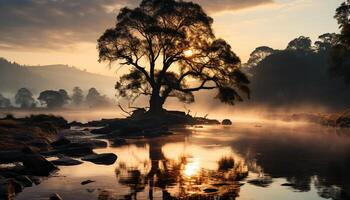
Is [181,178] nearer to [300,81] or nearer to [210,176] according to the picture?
[210,176]

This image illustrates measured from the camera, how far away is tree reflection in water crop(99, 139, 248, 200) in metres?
15.3

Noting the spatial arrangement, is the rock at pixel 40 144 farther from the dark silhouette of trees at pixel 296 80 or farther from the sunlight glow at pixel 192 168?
the dark silhouette of trees at pixel 296 80

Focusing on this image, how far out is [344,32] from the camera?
66.6 metres

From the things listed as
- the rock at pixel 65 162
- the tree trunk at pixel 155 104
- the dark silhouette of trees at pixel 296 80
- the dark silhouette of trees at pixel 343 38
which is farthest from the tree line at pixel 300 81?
the rock at pixel 65 162

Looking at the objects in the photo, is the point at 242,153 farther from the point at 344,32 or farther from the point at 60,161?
the point at 344,32

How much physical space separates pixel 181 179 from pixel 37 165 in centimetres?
669

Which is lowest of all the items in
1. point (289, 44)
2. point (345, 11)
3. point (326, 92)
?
point (326, 92)

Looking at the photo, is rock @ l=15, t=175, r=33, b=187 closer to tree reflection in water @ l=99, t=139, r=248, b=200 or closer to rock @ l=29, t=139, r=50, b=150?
tree reflection in water @ l=99, t=139, r=248, b=200

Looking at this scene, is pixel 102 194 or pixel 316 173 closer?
pixel 102 194

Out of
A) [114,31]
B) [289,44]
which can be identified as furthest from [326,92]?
[114,31]

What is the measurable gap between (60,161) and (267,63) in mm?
144205

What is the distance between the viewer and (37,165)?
19297 millimetres

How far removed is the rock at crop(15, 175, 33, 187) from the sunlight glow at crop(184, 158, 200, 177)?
22.8 feet

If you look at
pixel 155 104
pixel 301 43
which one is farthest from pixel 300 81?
pixel 155 104
